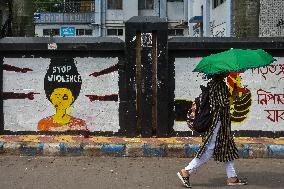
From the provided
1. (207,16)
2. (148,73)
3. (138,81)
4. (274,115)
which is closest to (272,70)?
(274,115)

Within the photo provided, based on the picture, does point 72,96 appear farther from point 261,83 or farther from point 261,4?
point 261,4

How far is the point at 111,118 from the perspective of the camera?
10539 millimetres

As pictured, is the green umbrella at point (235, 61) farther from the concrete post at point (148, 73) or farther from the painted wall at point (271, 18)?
the painted wall at point (271, 18)

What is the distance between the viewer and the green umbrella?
6441mm

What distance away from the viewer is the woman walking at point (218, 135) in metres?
6.88

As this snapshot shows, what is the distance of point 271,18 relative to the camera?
18.0 m

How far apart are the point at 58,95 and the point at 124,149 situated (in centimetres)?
208

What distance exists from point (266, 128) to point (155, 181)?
3.85 meters

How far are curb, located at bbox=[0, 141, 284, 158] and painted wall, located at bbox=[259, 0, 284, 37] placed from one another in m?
9.18

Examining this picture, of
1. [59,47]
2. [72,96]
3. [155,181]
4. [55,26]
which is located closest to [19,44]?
[59,47]

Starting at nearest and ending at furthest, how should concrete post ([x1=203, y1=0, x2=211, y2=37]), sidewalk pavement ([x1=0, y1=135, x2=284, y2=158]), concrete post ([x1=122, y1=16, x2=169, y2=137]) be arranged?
sidewalk pavement ([x1=0, y1=135, x2=284, y2=158]) < concrete post ([x1=122, y1=16, x2=169, y2=137]) < concrete post ([x1=203, y1=0, x2=211, y2=37])

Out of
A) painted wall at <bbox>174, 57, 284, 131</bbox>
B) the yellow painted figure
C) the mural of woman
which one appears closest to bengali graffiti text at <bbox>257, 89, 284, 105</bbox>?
painted wall at <bbox>174, 57, 284, 131</bbox>

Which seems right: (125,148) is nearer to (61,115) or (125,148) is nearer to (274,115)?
(61,115)

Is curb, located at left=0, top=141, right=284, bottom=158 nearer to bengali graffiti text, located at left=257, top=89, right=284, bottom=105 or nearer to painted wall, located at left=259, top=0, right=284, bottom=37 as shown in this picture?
bengali graffiti text, located at left=257, top=89, right=284, bottom=105
